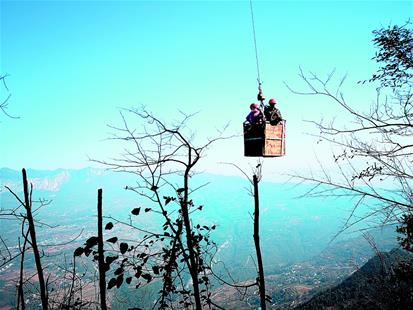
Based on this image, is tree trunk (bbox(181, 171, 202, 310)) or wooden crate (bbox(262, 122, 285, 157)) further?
wooden crate (bbox(262, 122, 285, 157))

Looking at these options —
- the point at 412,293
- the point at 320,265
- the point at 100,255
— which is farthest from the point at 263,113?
the point at 320,265

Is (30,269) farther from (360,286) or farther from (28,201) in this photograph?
(28,201)

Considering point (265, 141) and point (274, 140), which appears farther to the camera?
point (274, 140)

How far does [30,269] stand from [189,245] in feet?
519

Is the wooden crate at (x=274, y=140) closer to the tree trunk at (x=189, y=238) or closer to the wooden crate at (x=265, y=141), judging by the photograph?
the wooden crate at (x=265, y=141)

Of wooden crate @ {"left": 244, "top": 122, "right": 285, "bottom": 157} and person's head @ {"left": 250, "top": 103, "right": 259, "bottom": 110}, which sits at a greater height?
person's head @ {"left": 250, "top": 103, "right": 259, "bottom": 110}

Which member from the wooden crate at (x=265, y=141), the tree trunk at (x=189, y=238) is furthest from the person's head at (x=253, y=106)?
the tree trunk at (x=189, y=238)

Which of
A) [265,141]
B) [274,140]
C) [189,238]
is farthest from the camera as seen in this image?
[274,140]

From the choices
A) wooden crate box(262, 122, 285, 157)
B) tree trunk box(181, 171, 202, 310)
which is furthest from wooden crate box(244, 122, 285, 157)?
tree trunk box(181, 171, 202, 310)

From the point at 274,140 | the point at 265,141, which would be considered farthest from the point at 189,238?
the point at 274,140

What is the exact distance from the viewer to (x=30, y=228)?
5641 mm

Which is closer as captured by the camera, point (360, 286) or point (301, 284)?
point (360, 286)

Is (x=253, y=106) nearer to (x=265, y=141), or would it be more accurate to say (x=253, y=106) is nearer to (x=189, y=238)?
(x=265, y=141)

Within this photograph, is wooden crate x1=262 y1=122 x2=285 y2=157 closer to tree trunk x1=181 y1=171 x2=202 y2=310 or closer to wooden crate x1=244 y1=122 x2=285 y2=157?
wooden crate x1=244 y1=122 x2=285 y2=157
